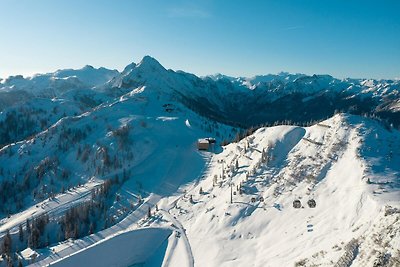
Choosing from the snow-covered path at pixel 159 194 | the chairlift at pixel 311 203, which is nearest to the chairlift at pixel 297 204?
the chairlift at pixel 311 203

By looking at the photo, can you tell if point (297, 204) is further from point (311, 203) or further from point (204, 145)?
point (204, 145)

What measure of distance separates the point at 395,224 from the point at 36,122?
189 meters

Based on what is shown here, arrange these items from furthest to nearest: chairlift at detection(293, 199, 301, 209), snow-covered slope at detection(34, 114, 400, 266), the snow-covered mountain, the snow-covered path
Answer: the snow-covered path < chairlift at detection(293, 199, 301, 209) < the snow-covered mountain < snow-covered slope at detection(34, 114, 400, 266)

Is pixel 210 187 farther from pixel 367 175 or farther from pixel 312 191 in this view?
pixel 367 175

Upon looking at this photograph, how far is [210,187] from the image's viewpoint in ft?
232

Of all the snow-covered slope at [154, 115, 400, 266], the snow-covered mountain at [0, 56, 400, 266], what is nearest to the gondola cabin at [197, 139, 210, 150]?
the snow-covered mountain at [0, 56, 400, 266]

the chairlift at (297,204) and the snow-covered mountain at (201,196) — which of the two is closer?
the snow-covered mountain at (201,196)

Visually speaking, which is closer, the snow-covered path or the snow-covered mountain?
the snow-covered mountain

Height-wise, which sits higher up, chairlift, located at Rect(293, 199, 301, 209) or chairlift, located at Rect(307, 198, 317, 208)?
chairlift, located at Rect(307, 198, 317, 208)

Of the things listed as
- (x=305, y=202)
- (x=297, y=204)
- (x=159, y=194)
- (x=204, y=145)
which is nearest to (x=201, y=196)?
(x=159, y=194)

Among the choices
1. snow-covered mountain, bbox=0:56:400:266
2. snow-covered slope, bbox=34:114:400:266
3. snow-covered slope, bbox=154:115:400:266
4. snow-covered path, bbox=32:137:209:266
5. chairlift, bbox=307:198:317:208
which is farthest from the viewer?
snow-covered path, bbox=32:137:209:266

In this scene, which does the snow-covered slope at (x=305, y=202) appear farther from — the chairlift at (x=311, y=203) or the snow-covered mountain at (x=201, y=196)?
the chairlift at (x=311, y=203)

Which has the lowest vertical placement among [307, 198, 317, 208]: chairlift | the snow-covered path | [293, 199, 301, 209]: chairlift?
the snow-covered path

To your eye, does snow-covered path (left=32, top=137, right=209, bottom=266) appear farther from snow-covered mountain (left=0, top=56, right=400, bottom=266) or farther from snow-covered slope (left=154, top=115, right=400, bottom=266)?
snow-covered slope (left=154, top=115, right=400, bottom=266)
